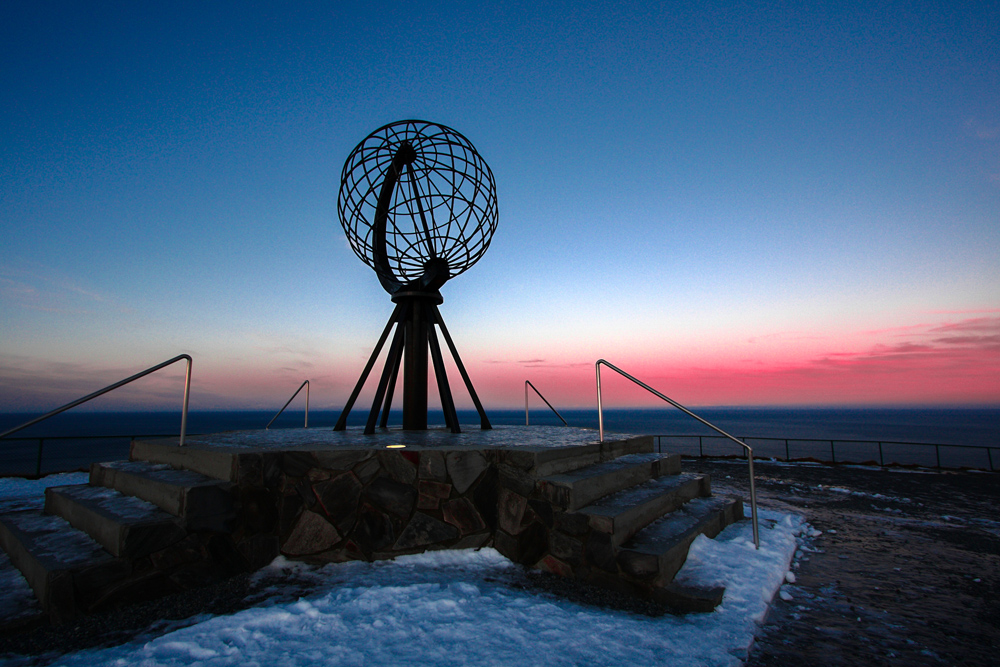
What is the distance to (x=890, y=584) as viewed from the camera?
3779mm


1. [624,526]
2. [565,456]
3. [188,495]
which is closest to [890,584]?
[624,526]

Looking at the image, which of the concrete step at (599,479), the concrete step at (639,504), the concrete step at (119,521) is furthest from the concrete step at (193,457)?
the concrete step at (639,504)

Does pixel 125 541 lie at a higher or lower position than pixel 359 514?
higher

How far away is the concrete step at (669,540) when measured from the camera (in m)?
3.51

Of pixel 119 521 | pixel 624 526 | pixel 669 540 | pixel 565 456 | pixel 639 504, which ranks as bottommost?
pixel 669 540

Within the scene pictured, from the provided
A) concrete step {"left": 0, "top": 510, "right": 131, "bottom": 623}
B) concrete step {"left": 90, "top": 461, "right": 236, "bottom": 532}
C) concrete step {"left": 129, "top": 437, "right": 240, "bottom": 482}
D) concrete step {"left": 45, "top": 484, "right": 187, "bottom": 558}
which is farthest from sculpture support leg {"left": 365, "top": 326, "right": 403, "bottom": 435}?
concrete step {"left": 0, "top": 510, "right": 131, "bottom": 623}

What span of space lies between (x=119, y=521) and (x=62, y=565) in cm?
41

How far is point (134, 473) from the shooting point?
434 centimetres

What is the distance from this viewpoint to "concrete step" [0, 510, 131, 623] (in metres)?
2.91

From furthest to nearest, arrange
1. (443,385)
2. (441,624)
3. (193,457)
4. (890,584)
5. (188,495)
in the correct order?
(443,385), (193,457), (890,584), (188,495), (441,624)

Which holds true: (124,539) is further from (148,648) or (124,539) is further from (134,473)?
(134,473)

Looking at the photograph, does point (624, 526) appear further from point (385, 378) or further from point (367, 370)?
point (367, 370)

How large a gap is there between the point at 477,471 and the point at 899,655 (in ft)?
10.7

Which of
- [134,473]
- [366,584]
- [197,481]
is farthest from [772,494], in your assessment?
[134,473]
